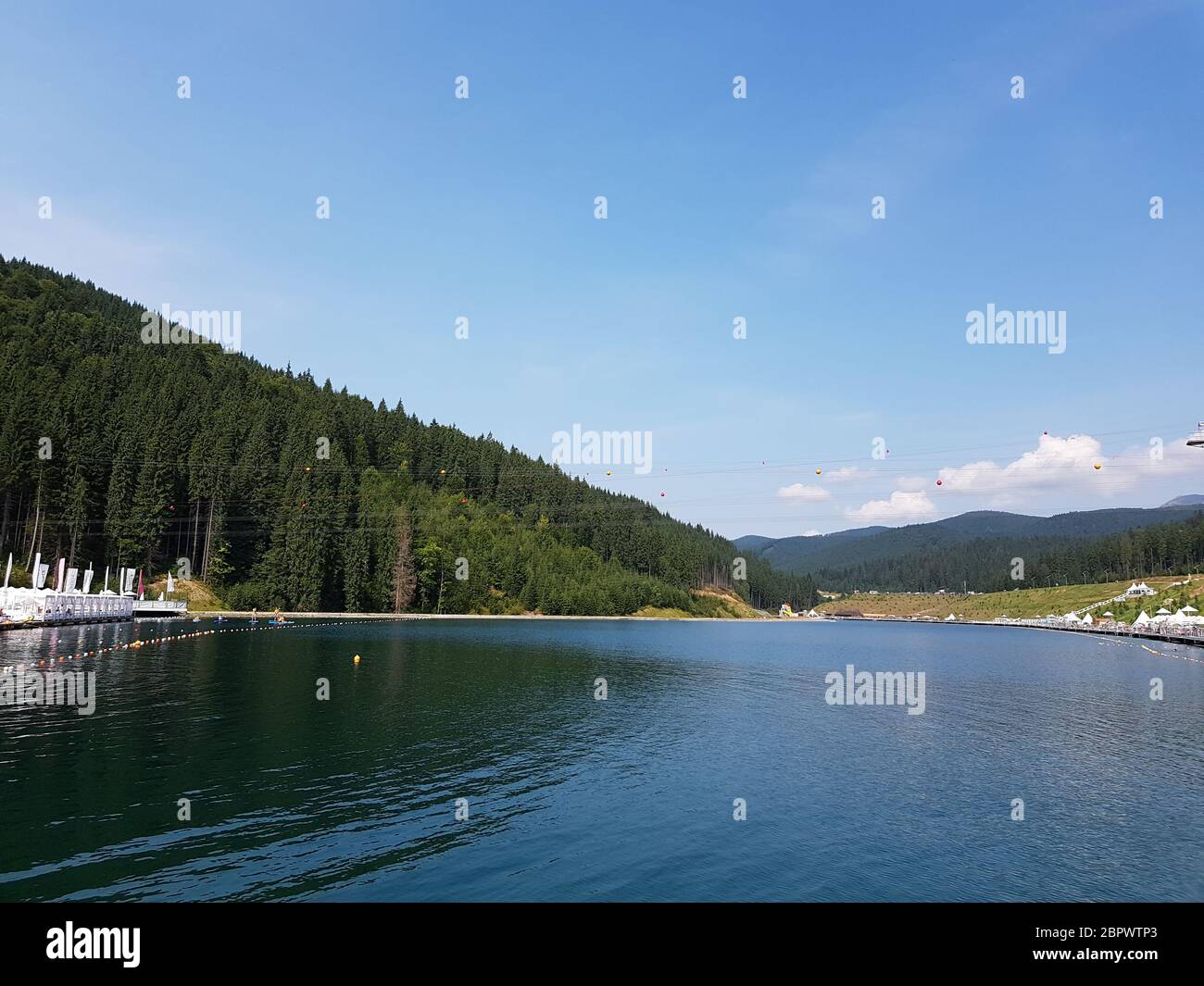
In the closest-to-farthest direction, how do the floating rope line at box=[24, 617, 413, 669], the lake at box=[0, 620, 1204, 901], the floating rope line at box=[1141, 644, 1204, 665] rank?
the lake at box=[0, 620, 1204, 901] < the floating rope line at box=[24, 617, 413, 669] < the floating rope line at box=[1141, 644, 1204, 665]

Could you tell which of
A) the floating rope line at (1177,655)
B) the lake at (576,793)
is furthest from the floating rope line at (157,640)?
the floating rope line at (1177,655)

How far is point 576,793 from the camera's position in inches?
1452

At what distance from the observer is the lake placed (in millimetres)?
25922

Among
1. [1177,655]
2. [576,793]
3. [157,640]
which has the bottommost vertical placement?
[1177,655]

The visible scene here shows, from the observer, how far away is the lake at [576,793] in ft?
85.0

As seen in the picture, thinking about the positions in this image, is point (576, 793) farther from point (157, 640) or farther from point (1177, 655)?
point (1177, 655)

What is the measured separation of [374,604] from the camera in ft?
646

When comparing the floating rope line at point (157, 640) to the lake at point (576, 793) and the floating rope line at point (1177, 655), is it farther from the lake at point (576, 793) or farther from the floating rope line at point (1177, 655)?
the floating rope line at point (1177, 655)

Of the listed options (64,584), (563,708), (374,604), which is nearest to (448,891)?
(563,708)

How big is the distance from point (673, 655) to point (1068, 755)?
75.0m

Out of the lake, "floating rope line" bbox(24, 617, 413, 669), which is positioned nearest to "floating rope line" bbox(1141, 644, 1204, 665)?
the lake

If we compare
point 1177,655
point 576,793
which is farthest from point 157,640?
point 1177,655

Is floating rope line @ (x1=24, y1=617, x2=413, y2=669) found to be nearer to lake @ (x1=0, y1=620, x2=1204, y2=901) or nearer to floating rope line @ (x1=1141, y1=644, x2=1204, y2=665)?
lake @ (x1=0, y1=620, x2=1204, y2=901)
